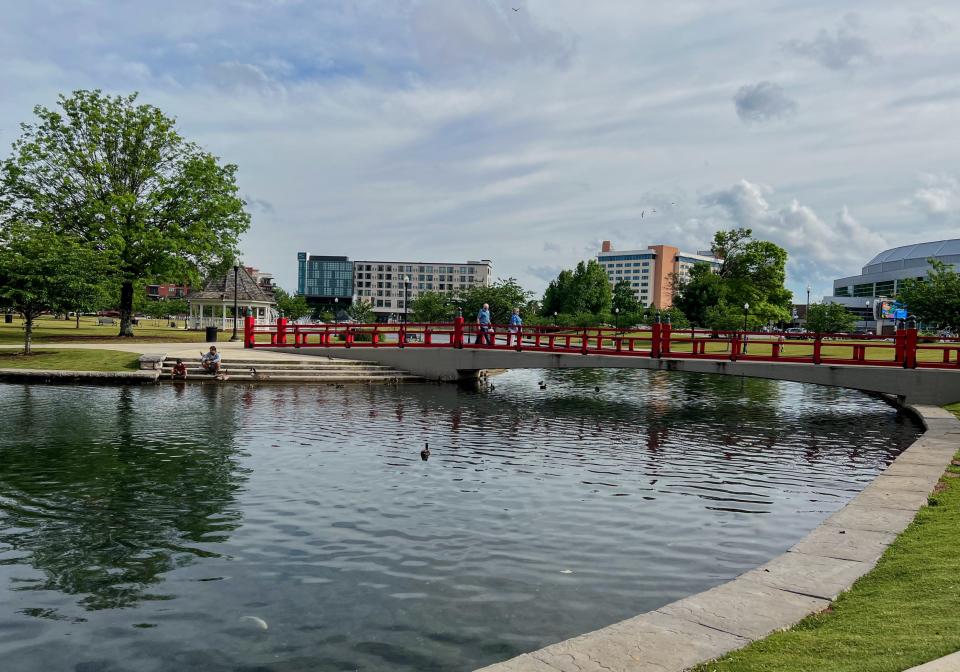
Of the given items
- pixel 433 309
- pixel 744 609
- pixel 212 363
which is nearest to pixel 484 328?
pixel 212 363

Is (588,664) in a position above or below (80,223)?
below

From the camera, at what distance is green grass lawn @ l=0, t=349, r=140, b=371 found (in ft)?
100

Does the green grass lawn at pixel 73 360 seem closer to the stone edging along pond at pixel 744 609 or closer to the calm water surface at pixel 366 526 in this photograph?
the calm water surface at pixel 366 526

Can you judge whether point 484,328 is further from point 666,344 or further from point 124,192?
point 124,192

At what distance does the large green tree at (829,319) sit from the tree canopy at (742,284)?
17.4m

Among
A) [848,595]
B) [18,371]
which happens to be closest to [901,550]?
[848,595]

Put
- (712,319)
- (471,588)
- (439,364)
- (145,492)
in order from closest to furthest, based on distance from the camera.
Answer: (471,588)
(145,492)
(439,364)
(712,319)

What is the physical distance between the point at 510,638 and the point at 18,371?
29224mm

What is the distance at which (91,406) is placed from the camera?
22328 millimetres

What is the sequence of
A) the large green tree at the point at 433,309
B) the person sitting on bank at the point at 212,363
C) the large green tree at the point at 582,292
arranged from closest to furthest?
the person sitting on bank at the point at 212,363 → the large green tree at the point at 433,309 → the large green tree at the point at 582,292

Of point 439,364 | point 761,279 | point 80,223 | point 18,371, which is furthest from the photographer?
point 761,279

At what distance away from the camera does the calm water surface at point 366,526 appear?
688 cm

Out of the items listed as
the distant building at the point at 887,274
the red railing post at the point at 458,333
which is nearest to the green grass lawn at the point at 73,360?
the red railing post at the point at 458,333

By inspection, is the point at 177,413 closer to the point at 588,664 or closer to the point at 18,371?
the point at 18,371
